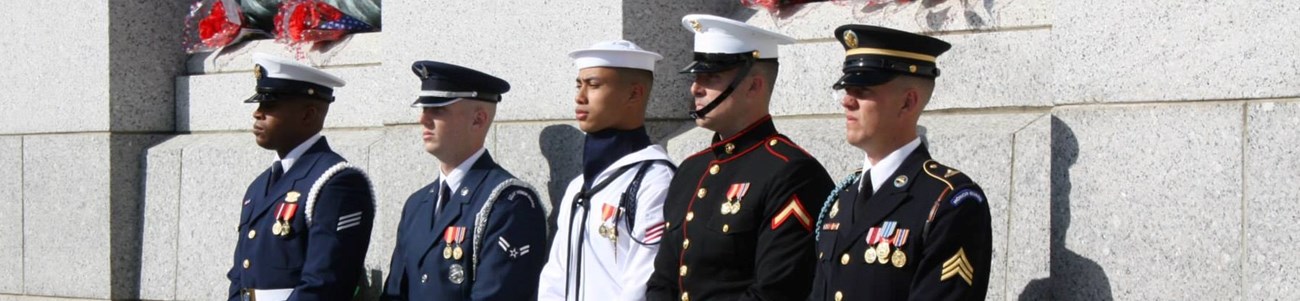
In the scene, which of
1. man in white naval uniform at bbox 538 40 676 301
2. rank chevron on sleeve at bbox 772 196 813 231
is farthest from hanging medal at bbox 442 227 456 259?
rank chevron on sleeve at bbox 772 196 813 231

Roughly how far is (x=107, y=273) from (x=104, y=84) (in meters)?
0.97

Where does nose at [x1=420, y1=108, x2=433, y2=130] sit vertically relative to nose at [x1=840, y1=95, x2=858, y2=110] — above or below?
below

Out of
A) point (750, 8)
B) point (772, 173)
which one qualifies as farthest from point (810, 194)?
point (750, 8)

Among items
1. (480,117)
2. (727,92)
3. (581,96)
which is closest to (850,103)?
(727,92)

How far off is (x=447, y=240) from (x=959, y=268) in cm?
265

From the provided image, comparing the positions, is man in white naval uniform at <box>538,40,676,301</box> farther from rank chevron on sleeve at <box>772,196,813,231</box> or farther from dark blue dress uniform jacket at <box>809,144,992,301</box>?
dark blue dress uniform jacket at <box>809,144,992,301</box>

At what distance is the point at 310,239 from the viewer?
24.0ft

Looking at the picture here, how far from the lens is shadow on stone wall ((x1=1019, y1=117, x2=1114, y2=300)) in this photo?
5902 millimetres

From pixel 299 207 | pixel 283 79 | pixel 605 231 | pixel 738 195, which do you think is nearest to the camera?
pixel 738 195

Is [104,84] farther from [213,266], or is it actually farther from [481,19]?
[481,19]

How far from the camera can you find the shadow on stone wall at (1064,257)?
5.90m

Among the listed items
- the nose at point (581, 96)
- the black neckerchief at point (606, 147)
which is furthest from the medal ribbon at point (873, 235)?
the nose at point (581, 96)

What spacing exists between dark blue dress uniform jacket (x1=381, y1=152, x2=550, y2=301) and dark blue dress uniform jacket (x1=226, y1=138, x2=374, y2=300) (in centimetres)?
21

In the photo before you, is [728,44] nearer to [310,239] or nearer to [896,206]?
[896,206]
